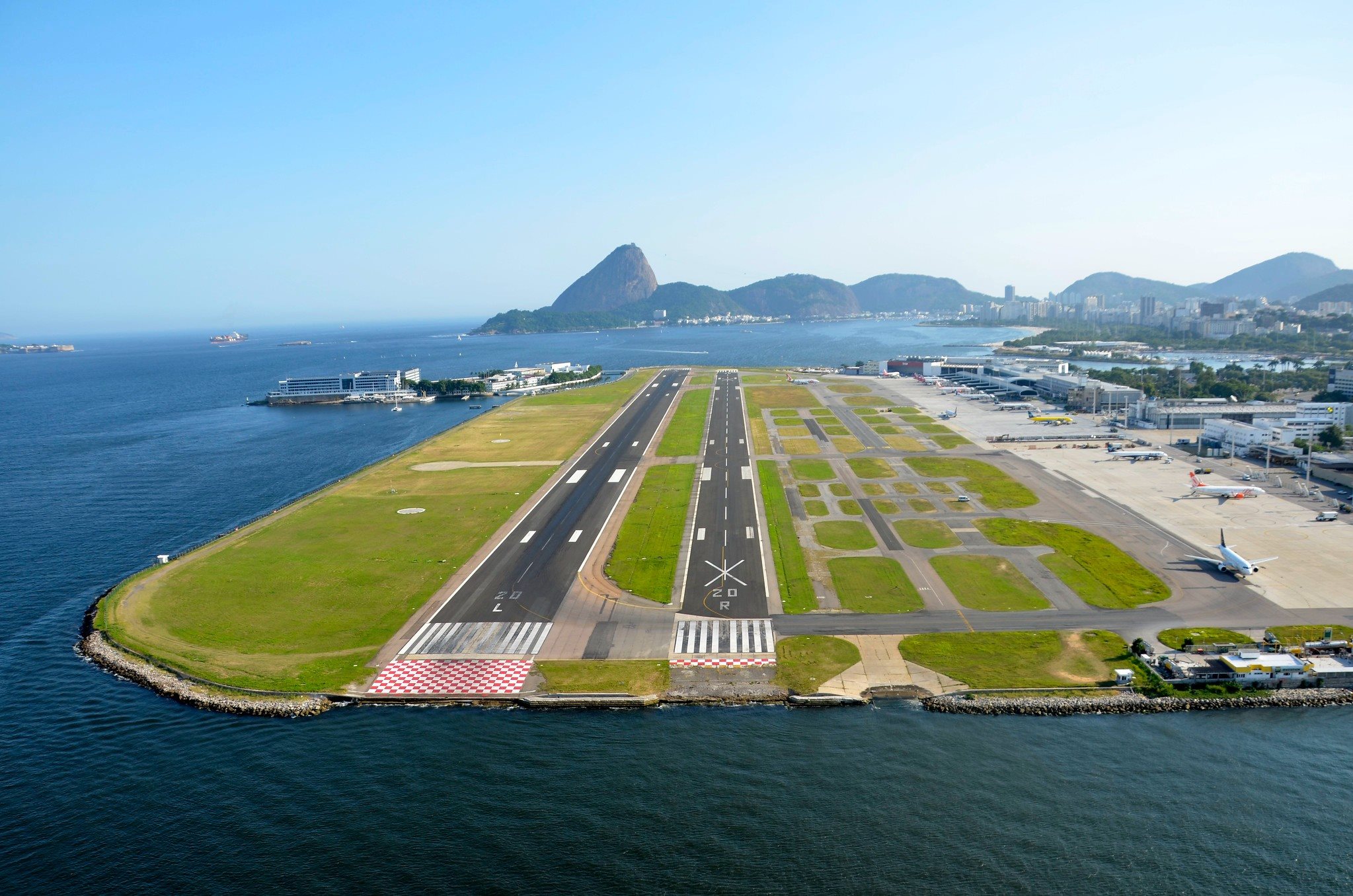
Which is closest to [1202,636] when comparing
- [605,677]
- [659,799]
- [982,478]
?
[659,799]

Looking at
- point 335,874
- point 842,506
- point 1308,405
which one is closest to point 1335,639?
point 842,506

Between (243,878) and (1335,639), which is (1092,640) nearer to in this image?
(1335,639)

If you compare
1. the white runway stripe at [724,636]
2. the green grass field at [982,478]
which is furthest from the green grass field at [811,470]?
the white runway stripe at [724,636]

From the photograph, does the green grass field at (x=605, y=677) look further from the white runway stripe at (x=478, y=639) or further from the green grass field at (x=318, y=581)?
the green grass field at (x=318, y=581)

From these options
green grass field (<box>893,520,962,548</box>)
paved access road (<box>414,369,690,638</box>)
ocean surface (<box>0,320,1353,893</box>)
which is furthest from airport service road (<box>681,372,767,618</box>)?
green grass field (<box>893,520,962,548</box>)

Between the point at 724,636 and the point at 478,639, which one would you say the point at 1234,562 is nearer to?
the point at 724,636
